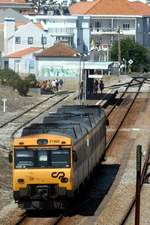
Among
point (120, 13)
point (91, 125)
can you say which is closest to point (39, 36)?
point (120, 13)

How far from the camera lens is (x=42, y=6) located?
15812cm

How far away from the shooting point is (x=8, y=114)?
55000 mm

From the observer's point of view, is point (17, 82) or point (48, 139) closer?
point (48, 139)

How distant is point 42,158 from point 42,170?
36cm

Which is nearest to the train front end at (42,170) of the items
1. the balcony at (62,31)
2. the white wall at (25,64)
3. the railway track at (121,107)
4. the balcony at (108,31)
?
the railway track at (121,107)

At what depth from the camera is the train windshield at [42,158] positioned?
84.2 feet

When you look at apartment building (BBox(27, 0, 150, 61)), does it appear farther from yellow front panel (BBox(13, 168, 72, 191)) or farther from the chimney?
yellow front panel (BBox(13, 168, 72, 191))

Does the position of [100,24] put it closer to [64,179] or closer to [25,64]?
[25,64]

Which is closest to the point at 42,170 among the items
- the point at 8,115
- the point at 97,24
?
the point at 8,115

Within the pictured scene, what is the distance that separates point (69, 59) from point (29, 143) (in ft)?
204

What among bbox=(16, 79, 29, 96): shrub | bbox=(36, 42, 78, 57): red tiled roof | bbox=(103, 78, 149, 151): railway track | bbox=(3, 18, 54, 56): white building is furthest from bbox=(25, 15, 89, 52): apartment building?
bbox=(16, 79, 29, 96): shrub

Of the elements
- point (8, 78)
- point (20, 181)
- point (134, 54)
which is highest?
point (20, 181)

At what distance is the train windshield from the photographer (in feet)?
84.2

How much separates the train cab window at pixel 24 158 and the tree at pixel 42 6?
406ft
